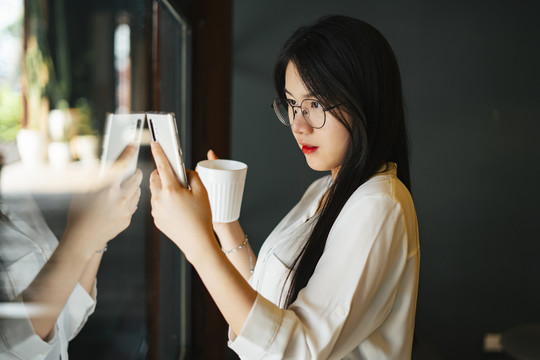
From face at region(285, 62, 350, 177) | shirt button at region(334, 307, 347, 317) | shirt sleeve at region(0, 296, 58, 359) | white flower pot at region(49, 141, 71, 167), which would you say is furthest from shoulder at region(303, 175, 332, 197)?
shirt sleeve at region(0, 296, 58, 359)

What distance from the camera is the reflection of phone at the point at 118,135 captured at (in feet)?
2.18

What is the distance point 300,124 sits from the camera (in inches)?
35.9

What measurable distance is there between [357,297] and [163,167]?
1.22 ft

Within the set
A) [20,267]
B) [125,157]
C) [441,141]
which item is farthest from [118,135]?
[441,141]

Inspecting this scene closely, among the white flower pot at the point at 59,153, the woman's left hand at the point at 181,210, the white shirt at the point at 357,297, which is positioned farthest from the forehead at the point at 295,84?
the white flower pot at the point at 59,153

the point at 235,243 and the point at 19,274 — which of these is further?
the point at 235,243

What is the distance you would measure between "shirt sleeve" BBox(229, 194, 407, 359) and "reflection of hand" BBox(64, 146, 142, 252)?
0.26m

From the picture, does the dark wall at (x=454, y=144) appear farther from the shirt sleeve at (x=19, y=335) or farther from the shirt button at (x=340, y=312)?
the shirt sleeve at (x=19, y=335)

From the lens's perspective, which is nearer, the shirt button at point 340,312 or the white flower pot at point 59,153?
the white flower pot at point 59,153

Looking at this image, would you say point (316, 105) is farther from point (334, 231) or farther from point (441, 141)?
point (441, 141)

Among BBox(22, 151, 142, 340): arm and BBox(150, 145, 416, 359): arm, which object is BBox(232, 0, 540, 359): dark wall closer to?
BBox(150, 145, 416, 359): arm

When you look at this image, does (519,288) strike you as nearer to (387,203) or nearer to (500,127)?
(500,127)

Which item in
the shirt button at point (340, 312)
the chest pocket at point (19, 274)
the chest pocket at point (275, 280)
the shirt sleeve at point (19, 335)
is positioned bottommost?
the chest pocket at point (275, 280)

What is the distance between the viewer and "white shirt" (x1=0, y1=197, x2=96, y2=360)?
0.39 m
